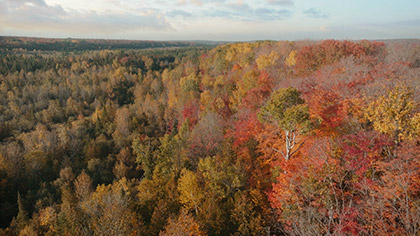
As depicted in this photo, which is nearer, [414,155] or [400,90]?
[414,155]

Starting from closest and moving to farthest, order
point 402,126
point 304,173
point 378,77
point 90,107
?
point 402,126 → point 304,173 → point 378,77 → point 90,107

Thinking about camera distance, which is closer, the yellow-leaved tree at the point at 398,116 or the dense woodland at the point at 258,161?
the dense woodland at the point at 258,161

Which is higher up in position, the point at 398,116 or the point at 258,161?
the point at 398,116

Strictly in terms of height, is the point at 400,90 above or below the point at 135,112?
above

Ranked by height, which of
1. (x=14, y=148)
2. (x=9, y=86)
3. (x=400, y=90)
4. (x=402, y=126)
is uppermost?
(x=400, y=90)

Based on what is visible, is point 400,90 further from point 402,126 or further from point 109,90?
point 109,90

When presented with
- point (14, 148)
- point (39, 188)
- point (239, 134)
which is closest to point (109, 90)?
point (14, 148)

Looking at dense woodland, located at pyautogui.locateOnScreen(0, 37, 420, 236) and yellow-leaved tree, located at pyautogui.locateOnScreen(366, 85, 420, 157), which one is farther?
yellow-leaved tree, located at pyautogui.locateOnScreen(366, 85, 420, 157)

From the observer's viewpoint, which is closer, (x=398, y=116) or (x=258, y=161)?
(x=398, y=116)
